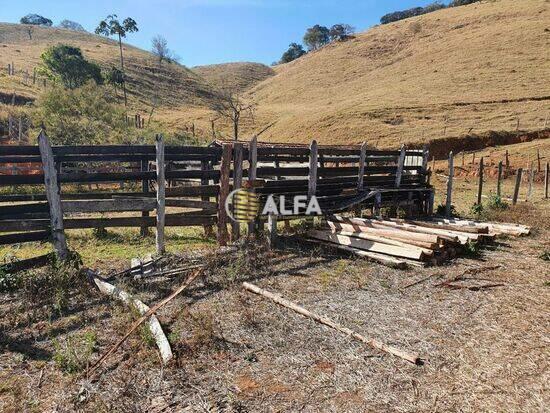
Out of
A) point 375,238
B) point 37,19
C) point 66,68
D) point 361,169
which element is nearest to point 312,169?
point 361,169

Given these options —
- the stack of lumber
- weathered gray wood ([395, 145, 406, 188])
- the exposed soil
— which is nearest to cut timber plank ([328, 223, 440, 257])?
the stack of lumber

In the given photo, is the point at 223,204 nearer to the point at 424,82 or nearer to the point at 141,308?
the point at 141,308

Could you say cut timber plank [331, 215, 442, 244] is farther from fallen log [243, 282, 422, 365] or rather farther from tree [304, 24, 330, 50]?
A: tree [304, 24, 330, 50]

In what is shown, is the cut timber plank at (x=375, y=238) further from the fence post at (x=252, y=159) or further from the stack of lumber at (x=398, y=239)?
the fence post at (x=252, y=159)

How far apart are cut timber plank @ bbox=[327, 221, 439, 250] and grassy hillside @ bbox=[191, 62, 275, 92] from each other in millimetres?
75247

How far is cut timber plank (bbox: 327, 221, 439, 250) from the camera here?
7.64 metres

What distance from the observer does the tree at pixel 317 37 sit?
103 m

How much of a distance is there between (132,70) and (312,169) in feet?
208

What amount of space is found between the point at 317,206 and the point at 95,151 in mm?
5028

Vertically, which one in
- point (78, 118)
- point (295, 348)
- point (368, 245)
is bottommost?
point (295, 348)

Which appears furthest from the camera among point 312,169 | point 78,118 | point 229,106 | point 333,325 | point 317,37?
point 317,37

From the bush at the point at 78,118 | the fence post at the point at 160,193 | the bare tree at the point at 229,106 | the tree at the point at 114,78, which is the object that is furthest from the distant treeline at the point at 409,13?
the fence post at the point at 160,193

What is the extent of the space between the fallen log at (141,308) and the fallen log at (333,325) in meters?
1.63

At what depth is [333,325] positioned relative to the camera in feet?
16.2
